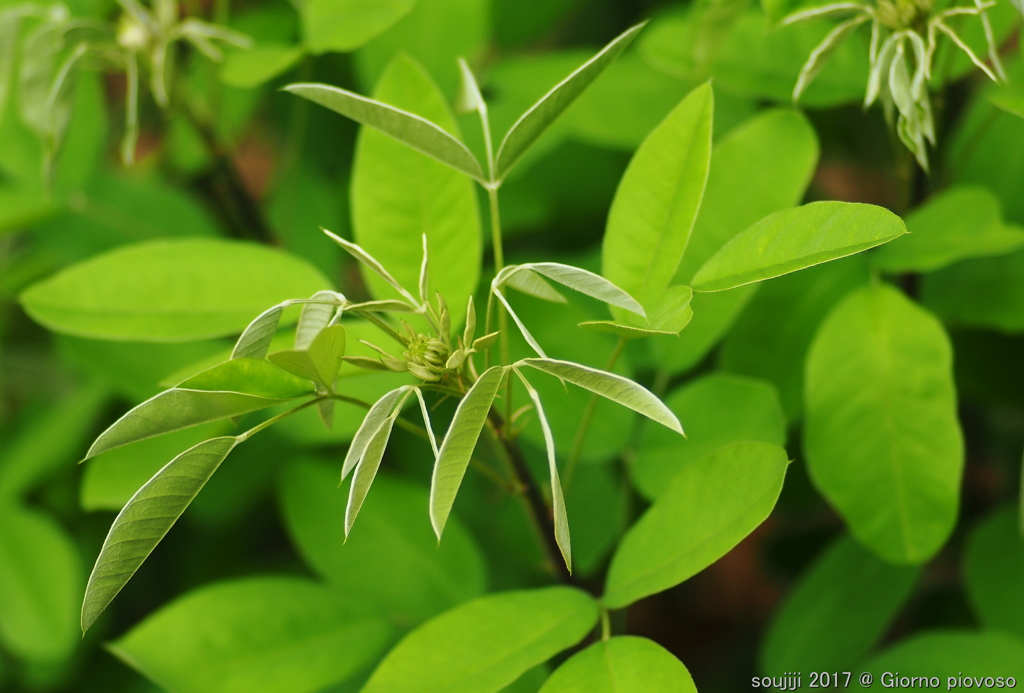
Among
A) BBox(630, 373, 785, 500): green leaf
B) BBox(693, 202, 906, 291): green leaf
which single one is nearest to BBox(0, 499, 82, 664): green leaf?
BBox(630, 373, 785, 500): green leaf

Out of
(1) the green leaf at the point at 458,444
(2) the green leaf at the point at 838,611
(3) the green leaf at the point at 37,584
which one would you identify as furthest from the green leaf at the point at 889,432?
(3) the green leaf at the point at 37,584

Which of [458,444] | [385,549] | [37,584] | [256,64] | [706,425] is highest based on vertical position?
[256,64]

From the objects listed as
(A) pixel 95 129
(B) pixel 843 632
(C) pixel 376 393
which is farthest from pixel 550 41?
(B) pixel 843 632

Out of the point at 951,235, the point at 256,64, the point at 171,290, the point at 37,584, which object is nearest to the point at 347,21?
the point at 256,64

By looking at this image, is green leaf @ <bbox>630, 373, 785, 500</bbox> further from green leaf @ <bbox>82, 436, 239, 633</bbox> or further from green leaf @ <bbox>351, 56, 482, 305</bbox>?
green leaf @ <bbox>82, 436, 239, 633</bbox>

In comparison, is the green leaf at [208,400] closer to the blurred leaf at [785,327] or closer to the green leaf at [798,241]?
the green leaf at [798,241]

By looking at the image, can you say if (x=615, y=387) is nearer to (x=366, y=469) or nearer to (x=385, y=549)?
(x=366, y=469)
